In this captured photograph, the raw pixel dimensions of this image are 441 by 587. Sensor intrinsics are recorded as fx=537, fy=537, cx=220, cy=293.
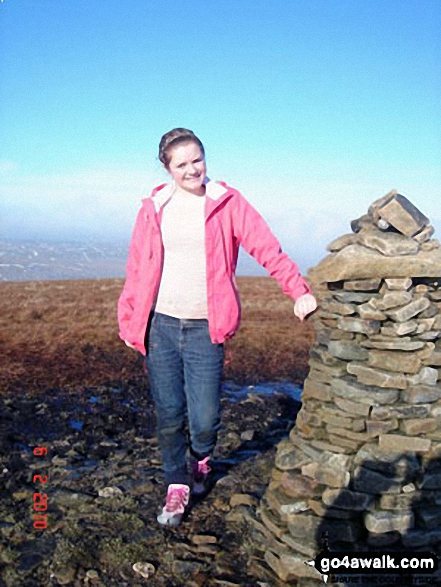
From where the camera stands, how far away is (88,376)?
1366 centimetres

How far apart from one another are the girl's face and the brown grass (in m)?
8.77

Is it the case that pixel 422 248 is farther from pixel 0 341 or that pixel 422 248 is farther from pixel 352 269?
pixel 0 341

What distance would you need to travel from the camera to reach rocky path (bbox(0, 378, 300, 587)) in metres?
5.50

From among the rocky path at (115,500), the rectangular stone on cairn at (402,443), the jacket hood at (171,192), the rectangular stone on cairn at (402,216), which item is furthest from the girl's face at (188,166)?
the rocky path at (115,500)

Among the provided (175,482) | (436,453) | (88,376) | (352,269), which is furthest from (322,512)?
(88,376)

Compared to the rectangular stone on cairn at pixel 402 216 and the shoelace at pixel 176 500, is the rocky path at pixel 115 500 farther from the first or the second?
the rectangular stone on cairn at pixel 402 216

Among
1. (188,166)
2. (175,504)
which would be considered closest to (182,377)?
(175,504)

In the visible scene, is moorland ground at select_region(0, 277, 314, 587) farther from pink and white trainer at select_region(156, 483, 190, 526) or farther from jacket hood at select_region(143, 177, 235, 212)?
jacket hood at select_region(143, 177, 235, 212)

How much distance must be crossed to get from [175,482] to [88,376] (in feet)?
26.7

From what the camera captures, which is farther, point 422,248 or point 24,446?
point 24,446

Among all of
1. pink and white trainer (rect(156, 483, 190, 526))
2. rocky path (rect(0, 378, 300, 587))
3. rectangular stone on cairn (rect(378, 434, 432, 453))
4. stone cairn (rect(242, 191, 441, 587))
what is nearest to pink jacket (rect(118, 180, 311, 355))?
stone cairn (rect(242, 191, 441, 587))

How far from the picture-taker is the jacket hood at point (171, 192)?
17.1ft

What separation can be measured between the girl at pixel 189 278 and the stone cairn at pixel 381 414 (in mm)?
689

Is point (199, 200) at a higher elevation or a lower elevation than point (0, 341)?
higher
